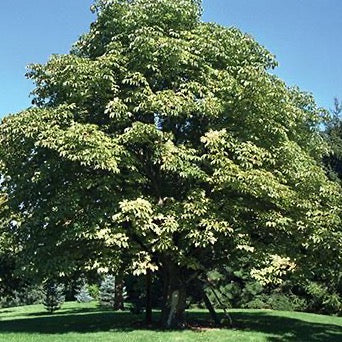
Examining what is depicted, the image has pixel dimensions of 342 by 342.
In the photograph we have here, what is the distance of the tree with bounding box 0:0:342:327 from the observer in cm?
1405

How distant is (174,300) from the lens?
15789 mm

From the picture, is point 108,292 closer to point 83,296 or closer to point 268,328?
point 83,296

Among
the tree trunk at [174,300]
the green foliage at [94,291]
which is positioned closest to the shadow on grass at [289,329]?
the tree trunk at [174,300]

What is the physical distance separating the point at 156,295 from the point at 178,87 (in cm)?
1669

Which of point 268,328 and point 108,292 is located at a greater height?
point 108,292

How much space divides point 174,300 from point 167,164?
15.4 feet

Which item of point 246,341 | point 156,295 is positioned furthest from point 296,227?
point 156,295

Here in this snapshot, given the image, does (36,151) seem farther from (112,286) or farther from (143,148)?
(112,286)

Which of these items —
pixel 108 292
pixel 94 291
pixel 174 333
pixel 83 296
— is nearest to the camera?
pixel 174 333

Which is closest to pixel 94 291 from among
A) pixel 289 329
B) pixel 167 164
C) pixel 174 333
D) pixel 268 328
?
pixel 268 328

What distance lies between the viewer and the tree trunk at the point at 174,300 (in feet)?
51.8

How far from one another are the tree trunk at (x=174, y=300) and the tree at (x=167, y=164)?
0.05 metres

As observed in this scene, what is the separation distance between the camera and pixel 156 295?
2934 cm

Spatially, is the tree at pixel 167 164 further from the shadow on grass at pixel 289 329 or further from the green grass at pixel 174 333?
the shadow on grass at pixel 289 329
